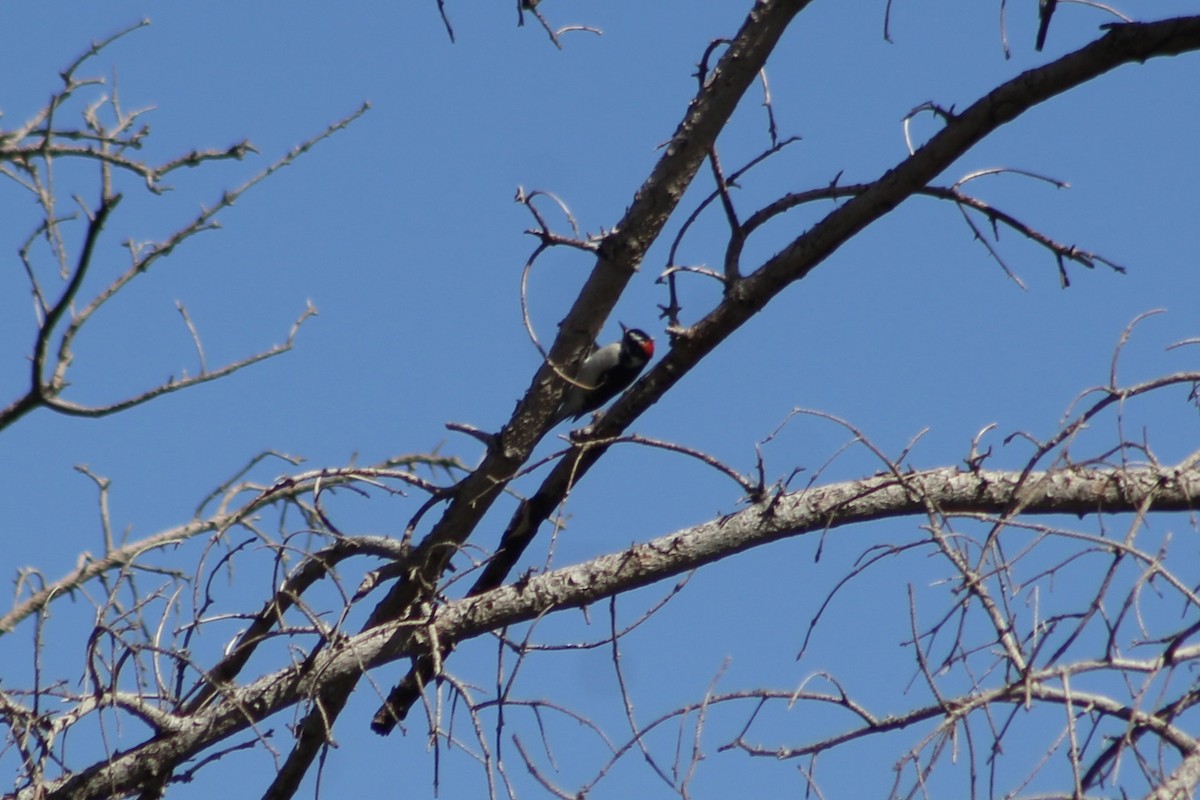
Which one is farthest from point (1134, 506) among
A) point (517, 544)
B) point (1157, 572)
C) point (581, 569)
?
point (517, 544)

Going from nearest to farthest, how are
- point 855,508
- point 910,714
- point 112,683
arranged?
point 910,714 < point 112,683 < point 855,508

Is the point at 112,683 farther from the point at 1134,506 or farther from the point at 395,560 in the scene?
the point at 1134,506

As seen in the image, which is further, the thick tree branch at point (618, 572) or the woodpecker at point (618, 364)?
the woodpecker at point (618, 364)

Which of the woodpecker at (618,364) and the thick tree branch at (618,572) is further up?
the woodpecker at (618,364)

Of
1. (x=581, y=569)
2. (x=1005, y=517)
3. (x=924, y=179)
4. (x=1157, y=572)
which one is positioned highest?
(x=924, y=179)

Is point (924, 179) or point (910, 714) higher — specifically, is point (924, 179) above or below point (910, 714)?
above

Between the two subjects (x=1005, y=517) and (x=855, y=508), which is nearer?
(x=1005, y=517)

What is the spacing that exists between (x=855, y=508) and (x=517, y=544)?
100cm

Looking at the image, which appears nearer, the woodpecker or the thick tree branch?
the thick tree branch

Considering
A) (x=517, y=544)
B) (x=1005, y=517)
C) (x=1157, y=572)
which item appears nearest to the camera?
(x=1157, y=572)

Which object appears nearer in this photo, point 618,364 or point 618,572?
point 618,572

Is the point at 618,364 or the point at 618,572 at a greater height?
the point at 618,364

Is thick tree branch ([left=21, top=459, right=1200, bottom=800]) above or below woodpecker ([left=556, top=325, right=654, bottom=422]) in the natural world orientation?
below

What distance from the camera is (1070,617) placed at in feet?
8.91
